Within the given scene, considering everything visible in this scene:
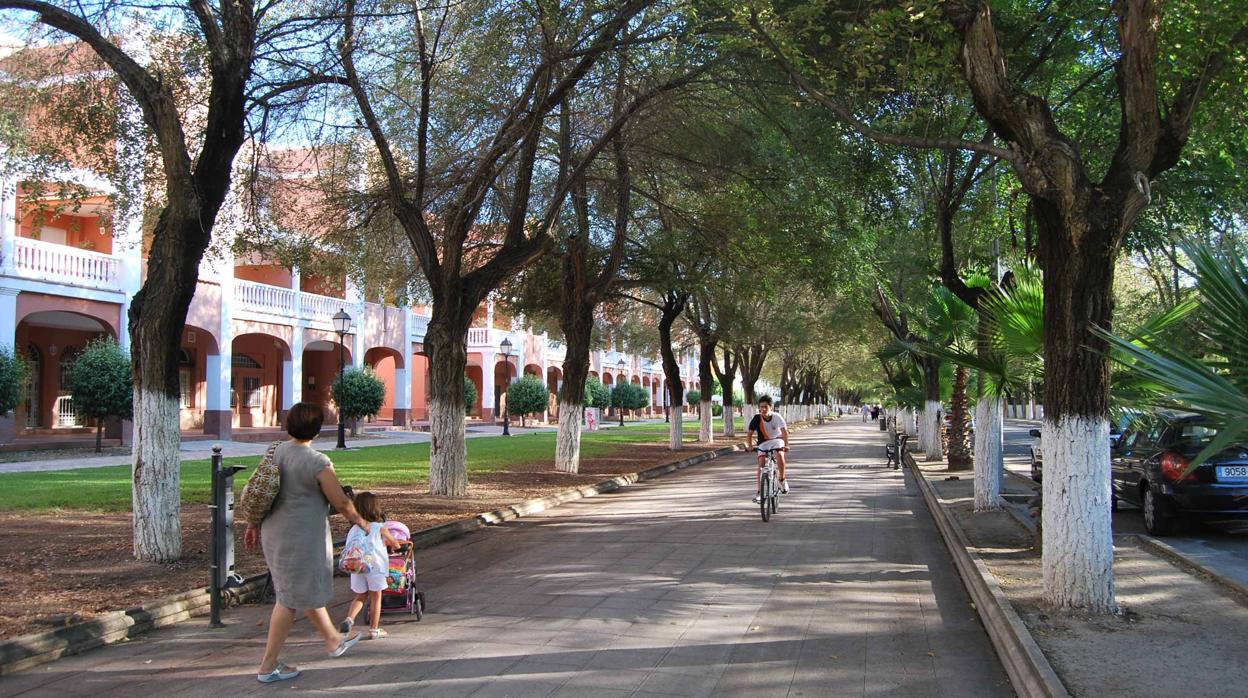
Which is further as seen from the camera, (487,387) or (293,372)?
(487,387)

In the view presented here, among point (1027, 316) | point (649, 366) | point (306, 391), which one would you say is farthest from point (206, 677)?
point (649, 366)

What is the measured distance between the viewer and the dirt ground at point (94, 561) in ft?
22.1

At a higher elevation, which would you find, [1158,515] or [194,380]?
[194,380]

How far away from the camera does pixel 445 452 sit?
14.0 meters

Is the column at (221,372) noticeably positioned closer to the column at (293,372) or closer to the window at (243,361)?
the column at (293,372)

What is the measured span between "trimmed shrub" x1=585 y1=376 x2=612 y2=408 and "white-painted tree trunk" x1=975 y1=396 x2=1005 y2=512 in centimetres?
3931

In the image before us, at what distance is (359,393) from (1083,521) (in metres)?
28.6

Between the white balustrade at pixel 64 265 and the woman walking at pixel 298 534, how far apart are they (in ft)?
69.6

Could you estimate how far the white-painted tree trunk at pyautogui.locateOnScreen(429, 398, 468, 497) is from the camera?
13.9 meters

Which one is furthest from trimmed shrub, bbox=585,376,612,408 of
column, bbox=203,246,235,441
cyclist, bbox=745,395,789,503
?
cyclist, bbox=745,395,789,503

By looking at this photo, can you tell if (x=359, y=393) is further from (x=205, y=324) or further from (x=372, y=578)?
(x=372, y=578)

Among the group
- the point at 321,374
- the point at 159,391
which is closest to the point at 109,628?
the point at 159,391

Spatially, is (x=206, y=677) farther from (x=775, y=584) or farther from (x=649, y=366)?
(x=649, y=366)

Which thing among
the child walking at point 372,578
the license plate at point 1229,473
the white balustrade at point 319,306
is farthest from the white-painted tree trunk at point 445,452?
the white balustrade at point 319,306
